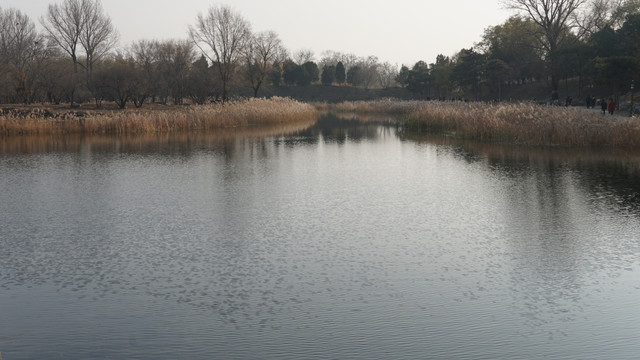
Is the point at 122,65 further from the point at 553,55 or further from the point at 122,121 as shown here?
the point at 553,55

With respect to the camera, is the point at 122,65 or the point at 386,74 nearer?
the point at 122,65

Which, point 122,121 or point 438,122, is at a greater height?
point 122,121

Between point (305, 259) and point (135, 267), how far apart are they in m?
2.29

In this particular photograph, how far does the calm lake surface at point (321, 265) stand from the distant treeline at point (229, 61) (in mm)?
29086

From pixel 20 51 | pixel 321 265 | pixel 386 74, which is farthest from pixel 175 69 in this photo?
pixel 386 74

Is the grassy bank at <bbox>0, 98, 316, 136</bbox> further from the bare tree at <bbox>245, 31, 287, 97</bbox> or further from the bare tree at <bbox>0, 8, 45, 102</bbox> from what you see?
the bare tree at <bbox>245, 31, 287, 97</bbox>

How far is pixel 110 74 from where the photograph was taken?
129 ft

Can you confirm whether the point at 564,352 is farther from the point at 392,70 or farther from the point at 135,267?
the point at 392,70

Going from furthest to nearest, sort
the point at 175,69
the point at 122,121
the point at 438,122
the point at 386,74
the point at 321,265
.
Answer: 1. the point at 386,74
2. the point at 175,69
3. the point at 438,122
4. the point at 122,121
5. the point at 321,265

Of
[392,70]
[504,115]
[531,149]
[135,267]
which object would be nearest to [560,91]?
[504,115]

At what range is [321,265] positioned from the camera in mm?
7543

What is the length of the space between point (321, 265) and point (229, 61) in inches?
1965

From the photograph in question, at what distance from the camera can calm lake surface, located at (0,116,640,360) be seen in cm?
529

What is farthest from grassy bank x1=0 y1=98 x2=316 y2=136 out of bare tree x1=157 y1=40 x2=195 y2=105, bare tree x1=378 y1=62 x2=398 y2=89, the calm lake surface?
bare tree x1=378 y1=62 x2=398 y2=89
